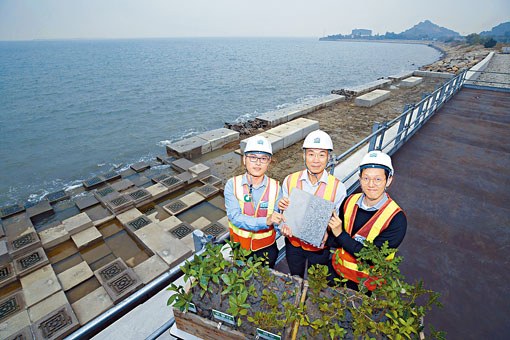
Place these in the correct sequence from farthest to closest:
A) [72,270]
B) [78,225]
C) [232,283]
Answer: [78,225]
[72,270]
[232,283]

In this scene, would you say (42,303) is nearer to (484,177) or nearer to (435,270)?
(435,270)

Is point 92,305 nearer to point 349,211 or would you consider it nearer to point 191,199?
point 191,199

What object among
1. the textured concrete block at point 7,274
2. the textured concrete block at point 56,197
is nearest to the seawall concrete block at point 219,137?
the textured concrete block at point 56,197

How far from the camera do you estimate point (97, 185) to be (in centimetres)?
1091

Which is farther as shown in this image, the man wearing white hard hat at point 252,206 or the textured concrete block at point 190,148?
the textured concrete block at point 190,148

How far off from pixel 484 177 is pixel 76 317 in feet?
30.8

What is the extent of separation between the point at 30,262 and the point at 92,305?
8.43 feet

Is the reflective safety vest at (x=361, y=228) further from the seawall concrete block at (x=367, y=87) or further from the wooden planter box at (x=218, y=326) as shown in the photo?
the seawall concrete block at (x=367, y=87)

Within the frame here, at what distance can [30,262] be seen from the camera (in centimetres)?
645

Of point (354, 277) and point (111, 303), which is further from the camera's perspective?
point (111, 303)

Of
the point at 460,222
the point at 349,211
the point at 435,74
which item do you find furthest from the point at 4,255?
the point at 435,74

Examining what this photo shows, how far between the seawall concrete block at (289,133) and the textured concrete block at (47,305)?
10.5m

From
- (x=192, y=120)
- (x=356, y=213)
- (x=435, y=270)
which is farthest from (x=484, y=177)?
(x=192, y=120)

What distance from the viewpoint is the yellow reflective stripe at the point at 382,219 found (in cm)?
221
